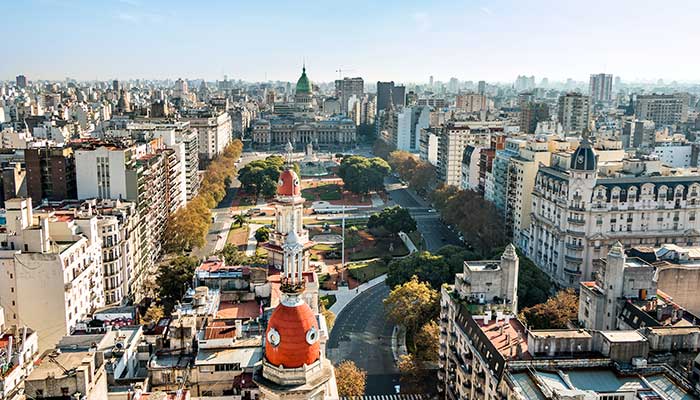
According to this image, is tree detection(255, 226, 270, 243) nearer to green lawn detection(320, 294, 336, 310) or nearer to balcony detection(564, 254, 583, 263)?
green lawn detection(320, 294, 336, 310)

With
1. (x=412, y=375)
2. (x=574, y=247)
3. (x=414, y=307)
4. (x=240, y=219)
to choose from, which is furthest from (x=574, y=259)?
(x=240, y=219)

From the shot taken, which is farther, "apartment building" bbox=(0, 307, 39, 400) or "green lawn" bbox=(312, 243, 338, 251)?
"green lawn" bbox=(312, 243, 338, 251)

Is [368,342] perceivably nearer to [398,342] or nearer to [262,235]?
[398,342]

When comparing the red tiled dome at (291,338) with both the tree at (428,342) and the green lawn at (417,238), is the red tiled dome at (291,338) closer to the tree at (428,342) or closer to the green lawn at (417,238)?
the tree at (428,342)

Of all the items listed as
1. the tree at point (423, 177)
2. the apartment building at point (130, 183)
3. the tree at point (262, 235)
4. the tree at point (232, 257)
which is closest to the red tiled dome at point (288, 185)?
the tree at point (232, 257)

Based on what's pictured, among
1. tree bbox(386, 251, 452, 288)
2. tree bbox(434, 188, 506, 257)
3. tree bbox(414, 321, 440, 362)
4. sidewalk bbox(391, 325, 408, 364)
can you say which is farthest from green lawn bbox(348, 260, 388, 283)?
tree bbox(414, 321, 440, 362)

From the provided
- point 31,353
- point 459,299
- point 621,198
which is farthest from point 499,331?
point 621,198
